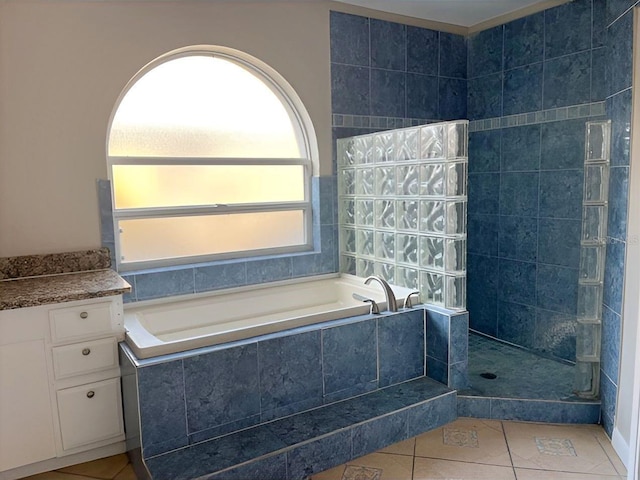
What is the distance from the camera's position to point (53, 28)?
259cm

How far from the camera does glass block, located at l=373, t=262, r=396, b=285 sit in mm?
3199

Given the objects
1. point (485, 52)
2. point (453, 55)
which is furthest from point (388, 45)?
point (485, 52)

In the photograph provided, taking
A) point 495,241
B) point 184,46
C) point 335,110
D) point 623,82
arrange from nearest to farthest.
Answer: point 623,82
point 184,46
point 335,110
point 495,241

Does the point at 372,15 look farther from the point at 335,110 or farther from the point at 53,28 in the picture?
the point at 53,28

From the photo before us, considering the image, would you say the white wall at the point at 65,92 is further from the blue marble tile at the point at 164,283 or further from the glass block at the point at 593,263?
the glass block at the point at 593,263

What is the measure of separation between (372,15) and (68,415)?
313cm

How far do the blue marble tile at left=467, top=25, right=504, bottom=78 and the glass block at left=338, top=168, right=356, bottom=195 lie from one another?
4.65 ft

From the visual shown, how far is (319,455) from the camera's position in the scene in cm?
231

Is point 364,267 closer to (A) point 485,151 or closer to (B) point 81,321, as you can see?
(A) point 485,151

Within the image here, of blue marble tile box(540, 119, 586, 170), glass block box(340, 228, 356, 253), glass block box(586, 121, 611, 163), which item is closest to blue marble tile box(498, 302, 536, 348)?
blue marble tile box(540, 119, 586, 170)

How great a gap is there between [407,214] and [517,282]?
4.11 ft

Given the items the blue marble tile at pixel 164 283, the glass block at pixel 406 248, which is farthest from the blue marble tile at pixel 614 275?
the blue marble tile at pixel 164 283

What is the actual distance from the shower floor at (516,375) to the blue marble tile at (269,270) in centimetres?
135

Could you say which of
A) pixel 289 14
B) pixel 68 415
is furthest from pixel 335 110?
pixel 68 415
